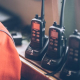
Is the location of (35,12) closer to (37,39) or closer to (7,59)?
(37,39)

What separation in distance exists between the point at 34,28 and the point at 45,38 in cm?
7

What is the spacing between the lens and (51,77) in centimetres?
67

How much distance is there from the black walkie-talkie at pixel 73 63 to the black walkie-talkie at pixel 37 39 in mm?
167

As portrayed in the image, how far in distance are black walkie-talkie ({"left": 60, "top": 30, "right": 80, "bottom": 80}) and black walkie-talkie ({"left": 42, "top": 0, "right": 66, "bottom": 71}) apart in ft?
0.18

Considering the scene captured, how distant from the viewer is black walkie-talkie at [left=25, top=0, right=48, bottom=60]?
745 mm

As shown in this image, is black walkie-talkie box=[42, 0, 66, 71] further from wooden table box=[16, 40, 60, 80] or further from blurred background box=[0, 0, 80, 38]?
blurred background box=[0, 0, 80, 38]

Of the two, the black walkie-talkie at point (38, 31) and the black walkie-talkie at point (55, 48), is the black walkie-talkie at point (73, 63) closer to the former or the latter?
the black walkie-talkie at point (55, 48)

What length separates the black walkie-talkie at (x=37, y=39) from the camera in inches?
29.3

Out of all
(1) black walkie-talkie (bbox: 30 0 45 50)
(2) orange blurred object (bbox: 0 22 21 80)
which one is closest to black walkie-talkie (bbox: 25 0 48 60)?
(1) black walkie-talkie (bbox: 30 0 45 50)

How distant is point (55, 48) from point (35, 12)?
1.53 ft

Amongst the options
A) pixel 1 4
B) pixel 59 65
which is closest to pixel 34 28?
pixel 59 65

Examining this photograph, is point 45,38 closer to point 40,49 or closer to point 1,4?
point 40,49

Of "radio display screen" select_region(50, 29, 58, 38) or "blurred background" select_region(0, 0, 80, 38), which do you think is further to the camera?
"blurred background" select_region(0, 0, 80, 38)

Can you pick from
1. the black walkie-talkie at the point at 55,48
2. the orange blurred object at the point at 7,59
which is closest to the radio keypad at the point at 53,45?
the black walkie-talkie at the point at 55,48
